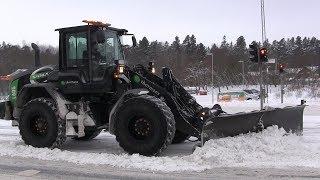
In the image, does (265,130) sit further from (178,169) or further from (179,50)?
(179,50)

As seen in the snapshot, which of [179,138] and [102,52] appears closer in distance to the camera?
[102,52]

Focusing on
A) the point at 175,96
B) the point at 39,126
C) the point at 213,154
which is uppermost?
the point at 175,96

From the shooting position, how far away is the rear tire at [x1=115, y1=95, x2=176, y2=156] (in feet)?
30.1

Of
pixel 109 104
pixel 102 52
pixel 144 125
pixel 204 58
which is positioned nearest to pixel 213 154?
pixel 144 125

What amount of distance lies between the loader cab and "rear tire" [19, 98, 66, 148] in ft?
2.01

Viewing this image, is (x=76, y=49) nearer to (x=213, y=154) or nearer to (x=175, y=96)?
(x=175, y=96)

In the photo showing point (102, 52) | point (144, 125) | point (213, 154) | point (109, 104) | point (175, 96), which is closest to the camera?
point (213, 154)

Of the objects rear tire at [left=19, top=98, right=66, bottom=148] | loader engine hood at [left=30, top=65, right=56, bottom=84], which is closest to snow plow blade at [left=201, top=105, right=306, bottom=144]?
rear tire at [left=19, top=98, right=66, bottom=148]

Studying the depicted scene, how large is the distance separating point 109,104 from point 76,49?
4.51ft

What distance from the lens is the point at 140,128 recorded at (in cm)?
957

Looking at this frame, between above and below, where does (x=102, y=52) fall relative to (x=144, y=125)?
above

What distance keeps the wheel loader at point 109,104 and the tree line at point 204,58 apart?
1192 inches

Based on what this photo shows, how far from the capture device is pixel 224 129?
31.4 feet

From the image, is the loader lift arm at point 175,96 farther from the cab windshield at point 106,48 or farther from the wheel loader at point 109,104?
the cab windshield at point 106,48
